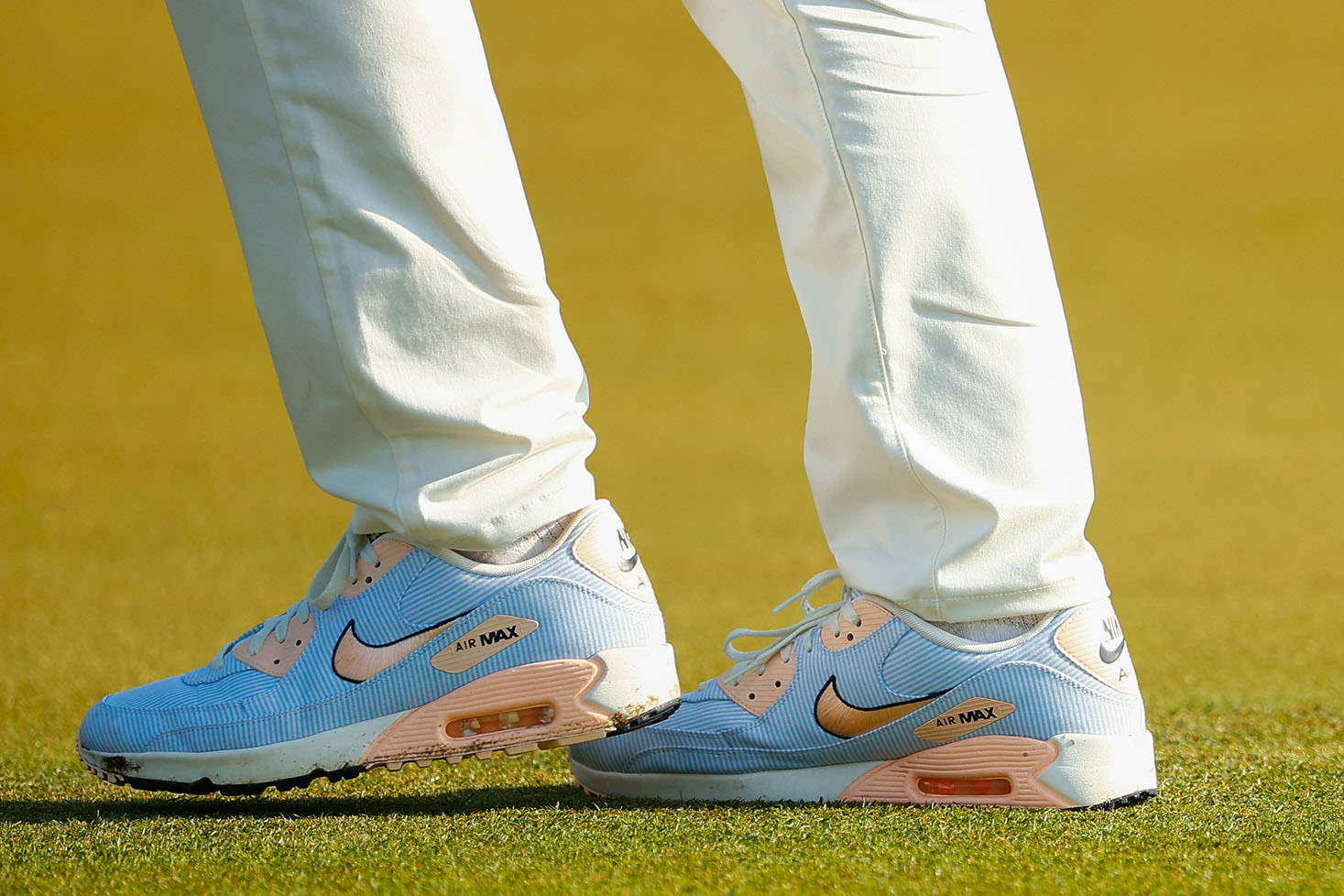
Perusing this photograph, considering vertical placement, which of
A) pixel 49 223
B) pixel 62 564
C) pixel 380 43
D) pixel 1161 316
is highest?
pixel 49 223

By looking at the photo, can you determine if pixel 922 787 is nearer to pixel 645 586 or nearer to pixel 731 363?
pixel 645 586

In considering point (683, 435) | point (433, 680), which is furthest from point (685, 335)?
point (433, 680)

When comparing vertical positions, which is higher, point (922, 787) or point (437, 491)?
point (437, 491)

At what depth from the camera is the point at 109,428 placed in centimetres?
356

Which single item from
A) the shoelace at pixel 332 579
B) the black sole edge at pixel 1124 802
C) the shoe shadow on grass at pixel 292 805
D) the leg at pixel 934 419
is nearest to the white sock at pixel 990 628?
the leg at pixel 934 419

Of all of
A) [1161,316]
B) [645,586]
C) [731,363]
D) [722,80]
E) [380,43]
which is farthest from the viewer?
[722,80]

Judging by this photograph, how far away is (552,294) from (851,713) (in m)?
0.31

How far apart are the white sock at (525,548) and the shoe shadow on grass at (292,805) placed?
154 mm

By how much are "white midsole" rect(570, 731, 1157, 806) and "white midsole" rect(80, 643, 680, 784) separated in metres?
0.09

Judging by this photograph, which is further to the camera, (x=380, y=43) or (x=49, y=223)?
(x=49, y=223)

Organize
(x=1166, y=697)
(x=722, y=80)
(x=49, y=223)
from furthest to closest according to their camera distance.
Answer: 1. (x=722, y=80)
2. (x=49, y=223)
3. (x=1166, y=697)

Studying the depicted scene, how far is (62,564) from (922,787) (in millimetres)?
1981

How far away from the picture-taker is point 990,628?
2.68 ft

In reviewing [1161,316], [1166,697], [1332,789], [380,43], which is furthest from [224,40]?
[1161,316]
